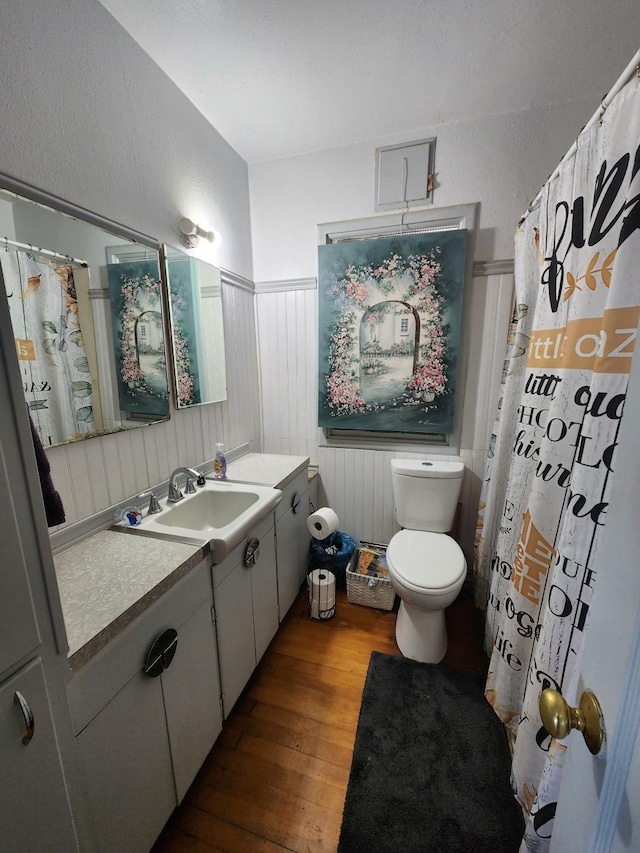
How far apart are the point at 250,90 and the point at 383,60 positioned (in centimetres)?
59

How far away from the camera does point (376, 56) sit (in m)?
1.33

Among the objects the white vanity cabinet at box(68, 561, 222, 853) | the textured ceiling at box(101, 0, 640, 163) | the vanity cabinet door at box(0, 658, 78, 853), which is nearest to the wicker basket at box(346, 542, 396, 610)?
the white vanity cabinet at box(68, 561, 222, 853)

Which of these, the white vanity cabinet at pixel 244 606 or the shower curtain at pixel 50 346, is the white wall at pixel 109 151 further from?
the white vanity cabinet at pixel 244 606

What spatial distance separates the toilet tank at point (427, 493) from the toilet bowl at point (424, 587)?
0.41ft

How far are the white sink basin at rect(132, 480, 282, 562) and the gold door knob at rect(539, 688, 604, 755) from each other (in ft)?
2.95

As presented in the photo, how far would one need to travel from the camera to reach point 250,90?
148 centimetres

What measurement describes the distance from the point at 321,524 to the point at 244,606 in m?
0.69

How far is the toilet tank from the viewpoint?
1.83 metres

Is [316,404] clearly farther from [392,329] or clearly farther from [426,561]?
[426,561]

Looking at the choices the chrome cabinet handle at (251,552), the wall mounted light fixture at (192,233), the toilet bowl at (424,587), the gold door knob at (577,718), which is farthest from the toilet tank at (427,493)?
the wall mounted light fixture at (192,233)

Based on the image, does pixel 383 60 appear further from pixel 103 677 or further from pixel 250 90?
pixel 103 677

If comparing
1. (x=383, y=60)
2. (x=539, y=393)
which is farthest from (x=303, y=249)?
(x=539, y=393)

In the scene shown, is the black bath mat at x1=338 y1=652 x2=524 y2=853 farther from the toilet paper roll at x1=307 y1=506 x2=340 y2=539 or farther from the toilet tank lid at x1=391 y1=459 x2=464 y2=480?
the toilet tank lid at x1=391 y1=459 x2=464 y2=480

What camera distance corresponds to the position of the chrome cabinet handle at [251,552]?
1312 mm
